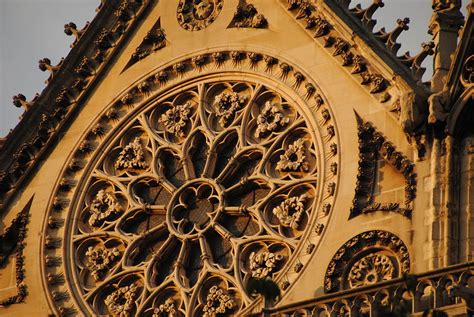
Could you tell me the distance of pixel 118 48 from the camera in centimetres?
3678

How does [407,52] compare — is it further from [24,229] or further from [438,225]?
[24,229]

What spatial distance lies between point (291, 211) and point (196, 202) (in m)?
1.95

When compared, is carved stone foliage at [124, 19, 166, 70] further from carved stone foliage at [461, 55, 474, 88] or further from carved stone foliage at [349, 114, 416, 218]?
carved stone foliage at [461, 55, 474, 88]

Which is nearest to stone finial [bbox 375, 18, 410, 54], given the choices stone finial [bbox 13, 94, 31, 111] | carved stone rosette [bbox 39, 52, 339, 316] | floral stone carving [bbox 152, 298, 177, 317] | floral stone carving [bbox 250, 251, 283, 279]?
carved stone rosette [bbox 39, 52, 339, 316]

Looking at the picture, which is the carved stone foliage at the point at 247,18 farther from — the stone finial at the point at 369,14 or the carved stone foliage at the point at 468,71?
the carved stone foliage at the point at 468,71

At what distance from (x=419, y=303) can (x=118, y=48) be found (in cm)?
944

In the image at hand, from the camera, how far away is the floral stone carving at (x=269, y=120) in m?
33.9

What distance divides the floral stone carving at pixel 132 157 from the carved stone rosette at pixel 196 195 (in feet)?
0.07

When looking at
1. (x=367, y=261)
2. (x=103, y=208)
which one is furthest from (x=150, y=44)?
(x=367, y=261)

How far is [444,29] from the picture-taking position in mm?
32594

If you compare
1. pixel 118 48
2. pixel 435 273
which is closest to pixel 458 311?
pixel 435 273

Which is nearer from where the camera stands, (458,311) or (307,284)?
(458,311)

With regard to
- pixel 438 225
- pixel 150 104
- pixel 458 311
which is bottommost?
pixel 458 311

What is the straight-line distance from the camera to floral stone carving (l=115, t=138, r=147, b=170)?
116ft
